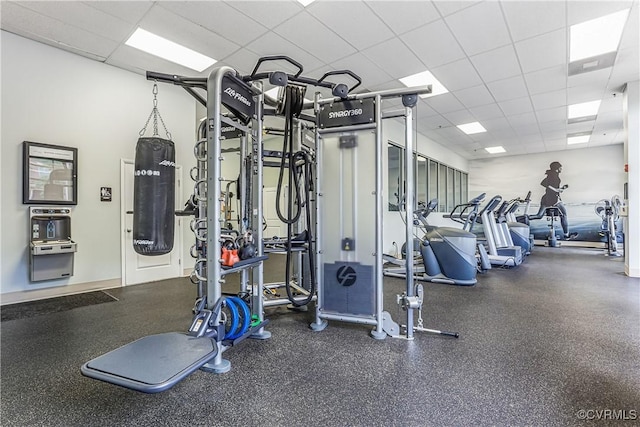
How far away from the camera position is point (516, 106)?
6.30 meters

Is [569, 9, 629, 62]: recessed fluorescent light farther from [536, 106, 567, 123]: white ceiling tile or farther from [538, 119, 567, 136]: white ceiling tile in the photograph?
[538, 119, 567, 136]: white ceiling tile

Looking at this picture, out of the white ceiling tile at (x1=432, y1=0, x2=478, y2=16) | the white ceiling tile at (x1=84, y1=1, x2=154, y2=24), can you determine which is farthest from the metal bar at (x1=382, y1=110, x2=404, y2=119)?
the white ceiling tile at (x1=84, y1=1, x2=154, y2=24)

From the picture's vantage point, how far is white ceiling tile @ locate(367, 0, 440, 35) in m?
3.22

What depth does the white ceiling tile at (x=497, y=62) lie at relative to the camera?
421 cm

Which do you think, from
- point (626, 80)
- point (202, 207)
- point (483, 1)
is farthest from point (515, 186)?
point (202, 207)

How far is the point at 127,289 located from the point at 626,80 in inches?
347

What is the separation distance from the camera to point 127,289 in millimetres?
4539

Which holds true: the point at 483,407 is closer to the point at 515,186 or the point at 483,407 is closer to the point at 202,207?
the point at 202,207

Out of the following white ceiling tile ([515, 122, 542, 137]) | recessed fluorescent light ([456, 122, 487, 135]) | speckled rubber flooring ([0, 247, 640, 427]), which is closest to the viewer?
speckled rubber flooring ([0, 247, 640, 427])

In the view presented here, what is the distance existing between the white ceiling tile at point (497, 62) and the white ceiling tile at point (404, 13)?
1314 mm

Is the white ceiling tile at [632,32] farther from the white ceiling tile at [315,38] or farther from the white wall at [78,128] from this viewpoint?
the white wall at [78,128]

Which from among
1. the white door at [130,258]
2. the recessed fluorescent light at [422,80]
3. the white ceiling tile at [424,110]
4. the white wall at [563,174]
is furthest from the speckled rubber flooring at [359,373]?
the white wall at [563,174]

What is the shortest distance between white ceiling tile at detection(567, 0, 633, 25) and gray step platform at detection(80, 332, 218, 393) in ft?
15.8

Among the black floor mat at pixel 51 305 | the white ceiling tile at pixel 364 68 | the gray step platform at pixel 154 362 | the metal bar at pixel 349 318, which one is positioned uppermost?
the white ceiling tile at pixel 364 68
